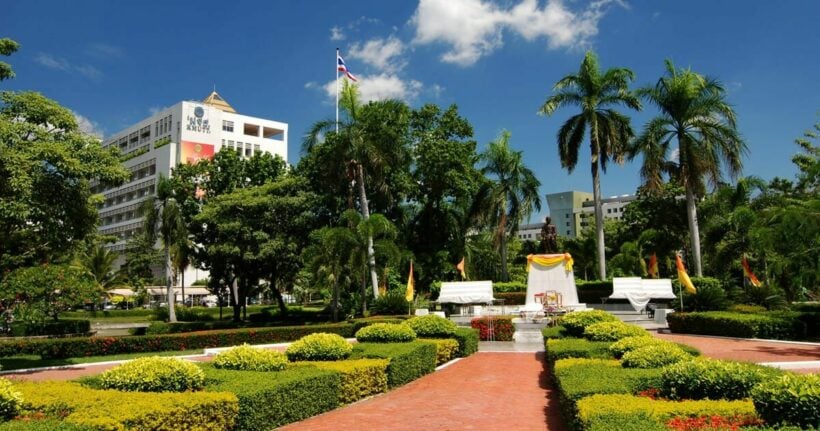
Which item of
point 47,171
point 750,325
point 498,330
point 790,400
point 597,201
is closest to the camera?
point 790,400

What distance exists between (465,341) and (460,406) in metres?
7.44

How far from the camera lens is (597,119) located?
32.4 m

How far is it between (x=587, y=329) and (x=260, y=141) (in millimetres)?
72811

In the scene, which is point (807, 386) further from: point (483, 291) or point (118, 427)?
point (483, 291)

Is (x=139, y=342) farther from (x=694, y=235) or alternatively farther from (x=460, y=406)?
(x=694, y=235)

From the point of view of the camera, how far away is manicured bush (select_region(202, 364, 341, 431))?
775 cm

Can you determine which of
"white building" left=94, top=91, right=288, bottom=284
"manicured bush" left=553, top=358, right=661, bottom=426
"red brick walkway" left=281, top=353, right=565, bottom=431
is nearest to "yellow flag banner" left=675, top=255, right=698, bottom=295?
"red brick walkway" left=281, top=353, right=565, bottom=431

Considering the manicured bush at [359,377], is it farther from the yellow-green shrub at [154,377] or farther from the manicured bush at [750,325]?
the manicured bush at [750,325]

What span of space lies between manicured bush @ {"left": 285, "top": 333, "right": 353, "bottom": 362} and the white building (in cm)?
5880

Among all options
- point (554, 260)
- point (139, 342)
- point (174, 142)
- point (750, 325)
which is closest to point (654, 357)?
point (750, 325)

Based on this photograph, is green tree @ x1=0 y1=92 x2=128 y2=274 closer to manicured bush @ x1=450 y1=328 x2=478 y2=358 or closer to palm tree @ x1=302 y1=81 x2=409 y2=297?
manicured bush @ x1=450 y1=328 x2=478 y2=358

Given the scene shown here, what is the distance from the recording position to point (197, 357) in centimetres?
A: 1759

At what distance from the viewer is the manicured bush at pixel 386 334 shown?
47.7 ft

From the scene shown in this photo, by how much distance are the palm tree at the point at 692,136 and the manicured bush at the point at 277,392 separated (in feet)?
79.6
